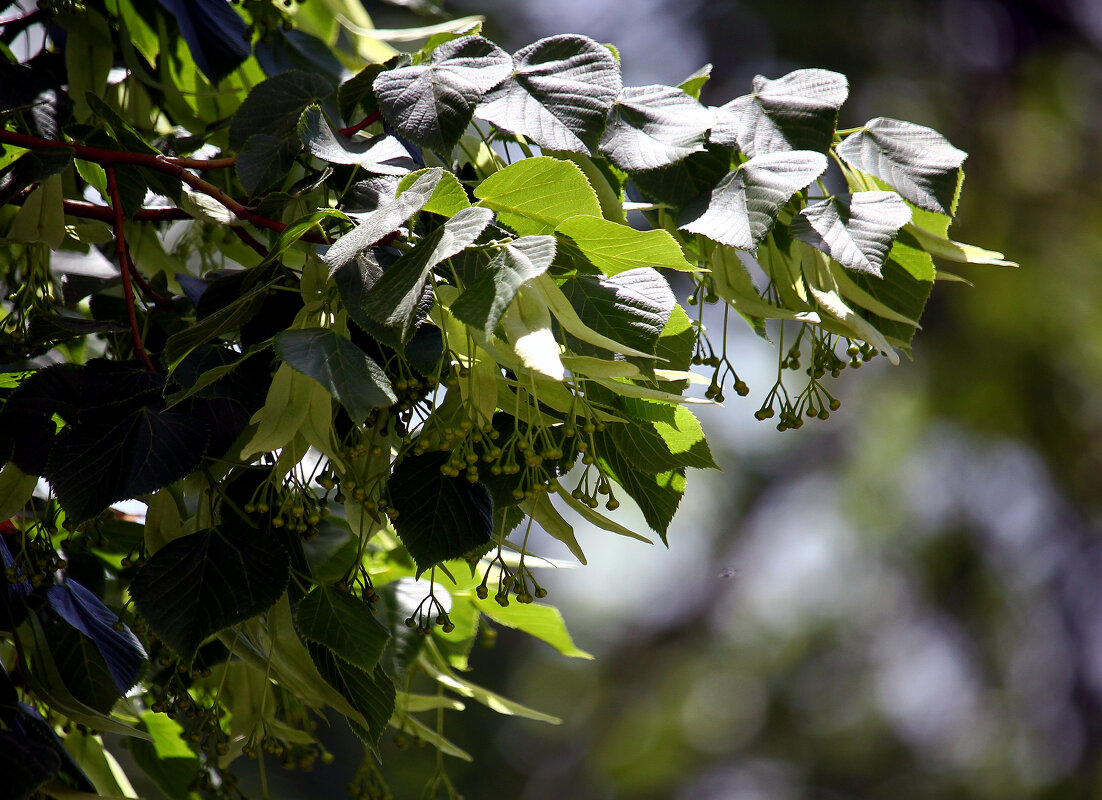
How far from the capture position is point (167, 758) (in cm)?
91

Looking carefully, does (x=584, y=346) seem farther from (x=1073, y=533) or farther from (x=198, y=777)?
(x=1073, y=533)

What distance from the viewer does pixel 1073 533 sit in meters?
3.86

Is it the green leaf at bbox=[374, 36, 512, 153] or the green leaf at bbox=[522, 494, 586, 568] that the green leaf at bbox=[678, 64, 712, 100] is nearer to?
the green leaf at bbox=[374, 36, 512, 153]

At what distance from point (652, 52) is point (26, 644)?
3.74 m

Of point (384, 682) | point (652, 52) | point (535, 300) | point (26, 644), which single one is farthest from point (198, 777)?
point (652, 52)

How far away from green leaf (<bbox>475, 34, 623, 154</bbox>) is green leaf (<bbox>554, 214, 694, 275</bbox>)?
0.10m

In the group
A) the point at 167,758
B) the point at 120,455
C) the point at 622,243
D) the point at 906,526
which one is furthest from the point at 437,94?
the point at 906,526

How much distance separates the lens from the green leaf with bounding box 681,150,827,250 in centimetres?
60

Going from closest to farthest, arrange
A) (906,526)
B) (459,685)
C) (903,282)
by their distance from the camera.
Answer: (903,282)
(459,685)
(906,526)

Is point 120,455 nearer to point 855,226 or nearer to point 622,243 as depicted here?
point 622,243

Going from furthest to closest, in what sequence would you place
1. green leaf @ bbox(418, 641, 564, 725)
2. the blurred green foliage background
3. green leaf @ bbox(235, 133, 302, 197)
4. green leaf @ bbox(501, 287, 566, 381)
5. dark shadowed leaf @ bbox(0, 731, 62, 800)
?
the blurred green foliage background → green leaf @ bbox(418, 641, 564, 725) → green leaf @ bbox(235, 133, 302, 197) → dark shadowed leaf @ bbox(0, 731, 62, 800) → green leaf @ bbox(501, 287, 566, 381)

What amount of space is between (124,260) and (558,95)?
0.31 m

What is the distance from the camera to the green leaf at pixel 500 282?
0.44 metres

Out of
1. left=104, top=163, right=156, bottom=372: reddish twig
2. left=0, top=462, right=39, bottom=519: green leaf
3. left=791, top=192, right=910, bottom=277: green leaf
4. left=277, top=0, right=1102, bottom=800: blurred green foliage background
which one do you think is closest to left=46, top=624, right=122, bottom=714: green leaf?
left=0, top=462, right=39, bottom=519: green leaf
